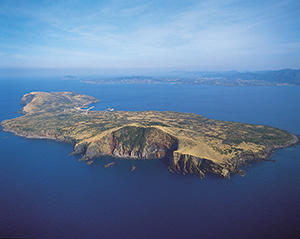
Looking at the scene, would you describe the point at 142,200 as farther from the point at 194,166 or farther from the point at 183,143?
the point at 183,143

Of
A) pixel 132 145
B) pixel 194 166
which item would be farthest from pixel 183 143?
pixel 132 145

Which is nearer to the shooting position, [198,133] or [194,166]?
[194,166]

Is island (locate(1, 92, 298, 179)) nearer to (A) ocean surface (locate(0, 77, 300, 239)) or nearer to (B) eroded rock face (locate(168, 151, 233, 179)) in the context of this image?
(B) eroded rock face (locate(168, 151, 233, 179))

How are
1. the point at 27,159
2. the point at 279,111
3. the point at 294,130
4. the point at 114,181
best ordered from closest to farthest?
the point at 114,181 < the point at 27,159 < the point at 294,130 < the point at 279,111

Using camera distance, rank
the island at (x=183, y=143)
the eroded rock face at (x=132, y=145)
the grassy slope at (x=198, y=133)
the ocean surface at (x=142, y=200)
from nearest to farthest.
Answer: the ocean surface at (x=142, y=200) → the island at (x=183, y=143) → the grassy slope at (x=198, y=133) → the eroded rock face at (x=132, y=145)

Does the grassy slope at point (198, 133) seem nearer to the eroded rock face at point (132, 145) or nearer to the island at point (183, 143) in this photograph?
the island at point (183, 143)

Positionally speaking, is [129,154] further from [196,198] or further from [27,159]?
[27,159]

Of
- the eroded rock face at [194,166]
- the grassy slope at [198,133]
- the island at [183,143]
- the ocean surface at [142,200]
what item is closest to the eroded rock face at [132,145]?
the island at [183,143]

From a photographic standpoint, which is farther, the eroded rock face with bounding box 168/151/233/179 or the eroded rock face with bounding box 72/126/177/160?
the eroded rock face with bounding box 72/126/177/160

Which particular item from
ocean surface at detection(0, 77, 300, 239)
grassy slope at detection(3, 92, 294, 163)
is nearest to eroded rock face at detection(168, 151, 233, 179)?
grassy slope at detection(3, 92, 294, 163)

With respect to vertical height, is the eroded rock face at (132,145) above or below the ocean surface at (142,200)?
above

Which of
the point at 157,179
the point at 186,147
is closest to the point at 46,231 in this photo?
the point at 157,179
